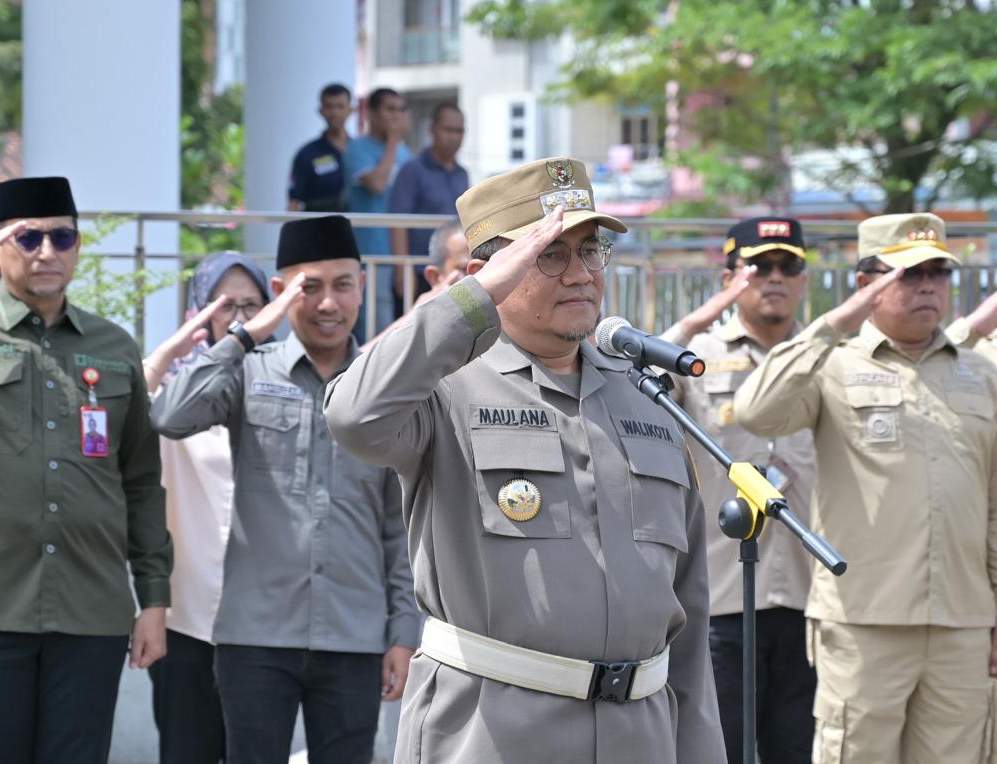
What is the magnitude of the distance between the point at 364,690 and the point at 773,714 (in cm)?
178

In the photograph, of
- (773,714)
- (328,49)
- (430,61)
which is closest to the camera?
(773,714)

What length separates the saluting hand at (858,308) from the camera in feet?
18.7

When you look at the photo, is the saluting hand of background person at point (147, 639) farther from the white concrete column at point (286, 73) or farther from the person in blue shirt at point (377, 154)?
the white concrete column at point (286, 73)

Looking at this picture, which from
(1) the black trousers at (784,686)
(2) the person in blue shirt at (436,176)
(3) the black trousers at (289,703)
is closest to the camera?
(3) the black trousers at (289,703)

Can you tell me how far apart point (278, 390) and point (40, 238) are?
3.07ft

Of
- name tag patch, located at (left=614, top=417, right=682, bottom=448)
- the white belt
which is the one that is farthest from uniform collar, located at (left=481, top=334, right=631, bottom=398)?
the white belt

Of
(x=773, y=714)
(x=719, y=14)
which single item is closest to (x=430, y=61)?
(x=719, y=14)

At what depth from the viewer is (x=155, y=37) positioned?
9.24 meters

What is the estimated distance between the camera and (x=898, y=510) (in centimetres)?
584

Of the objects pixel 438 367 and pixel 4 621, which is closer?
pixel 438 367

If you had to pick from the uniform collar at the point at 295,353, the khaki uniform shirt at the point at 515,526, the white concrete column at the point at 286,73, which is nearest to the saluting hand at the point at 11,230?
the uniform collar at the point at 295,353

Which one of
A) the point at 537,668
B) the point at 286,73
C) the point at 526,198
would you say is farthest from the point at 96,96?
the point at 537,668

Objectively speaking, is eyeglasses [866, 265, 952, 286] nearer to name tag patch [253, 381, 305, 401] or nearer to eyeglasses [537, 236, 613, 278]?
name tag patch [253, 381, 305, 401]

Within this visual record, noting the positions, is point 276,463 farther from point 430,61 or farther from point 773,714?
point 430,61
